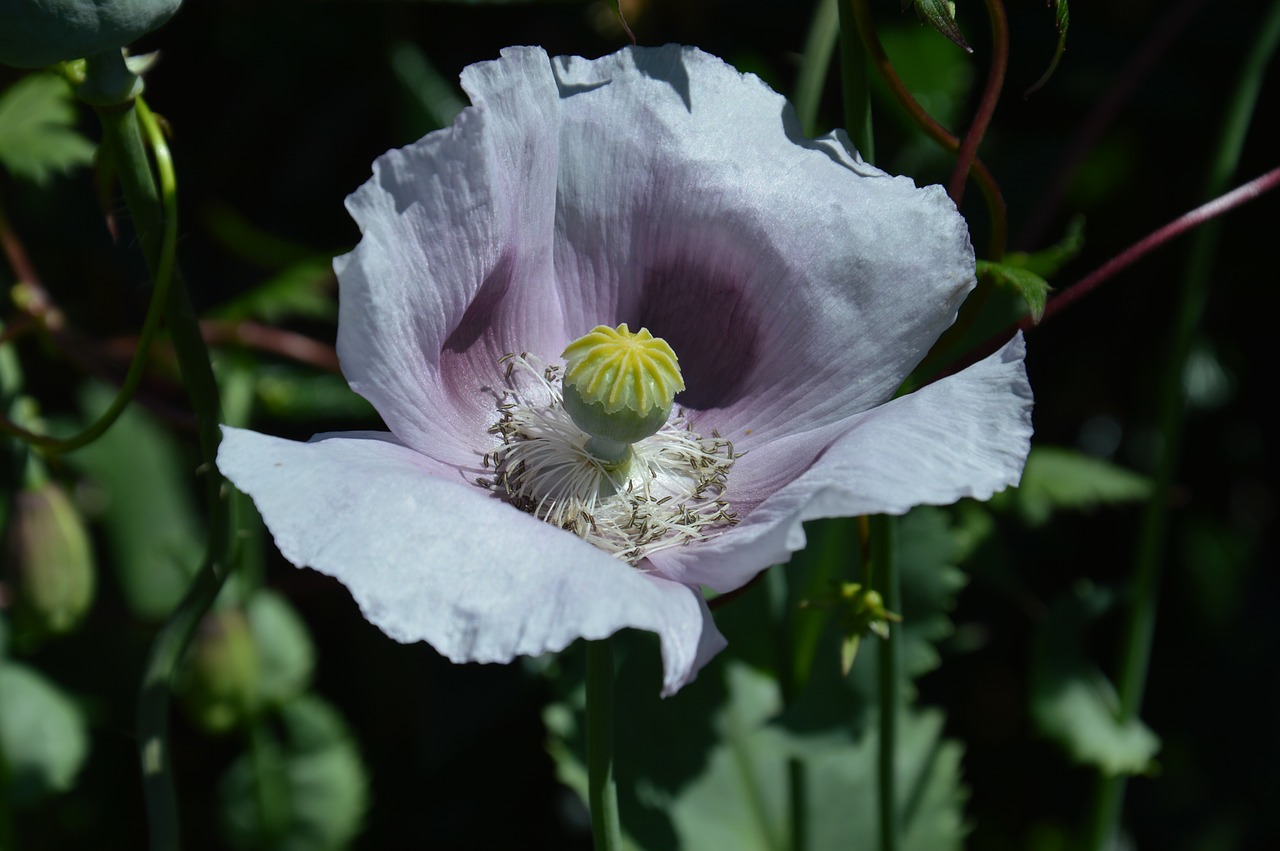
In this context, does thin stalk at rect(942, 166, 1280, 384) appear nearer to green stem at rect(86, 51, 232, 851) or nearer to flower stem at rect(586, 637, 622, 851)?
flower stem at rect(586, 637, 622, 851)

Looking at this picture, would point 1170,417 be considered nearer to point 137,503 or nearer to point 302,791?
point 302,791

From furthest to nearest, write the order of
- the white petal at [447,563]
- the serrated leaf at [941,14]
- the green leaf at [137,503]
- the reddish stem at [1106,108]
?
the green leaf at [137,503] → the reddish stem at [1106,108] → the serrated leaf at [941,14] → the white petal at [447,563]

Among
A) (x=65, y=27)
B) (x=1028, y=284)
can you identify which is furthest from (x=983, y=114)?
(x=65, y=27)

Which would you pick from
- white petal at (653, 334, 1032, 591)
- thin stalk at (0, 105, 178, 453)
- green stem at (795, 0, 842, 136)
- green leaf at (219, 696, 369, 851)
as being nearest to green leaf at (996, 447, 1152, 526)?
green stem at (795, 0, 842, 136)

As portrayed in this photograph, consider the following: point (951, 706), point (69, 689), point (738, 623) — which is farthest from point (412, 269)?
point (951, 706)

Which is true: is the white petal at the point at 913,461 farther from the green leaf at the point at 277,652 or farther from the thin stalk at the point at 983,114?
the green leaf at the point at 277,652

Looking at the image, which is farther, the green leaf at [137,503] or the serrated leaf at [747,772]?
the green leaf at [137,503]

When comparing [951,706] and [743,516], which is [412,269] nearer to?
[743,516]

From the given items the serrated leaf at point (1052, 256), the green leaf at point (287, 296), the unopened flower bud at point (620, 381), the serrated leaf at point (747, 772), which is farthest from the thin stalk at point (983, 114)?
the green leaf at point (287, 296)
